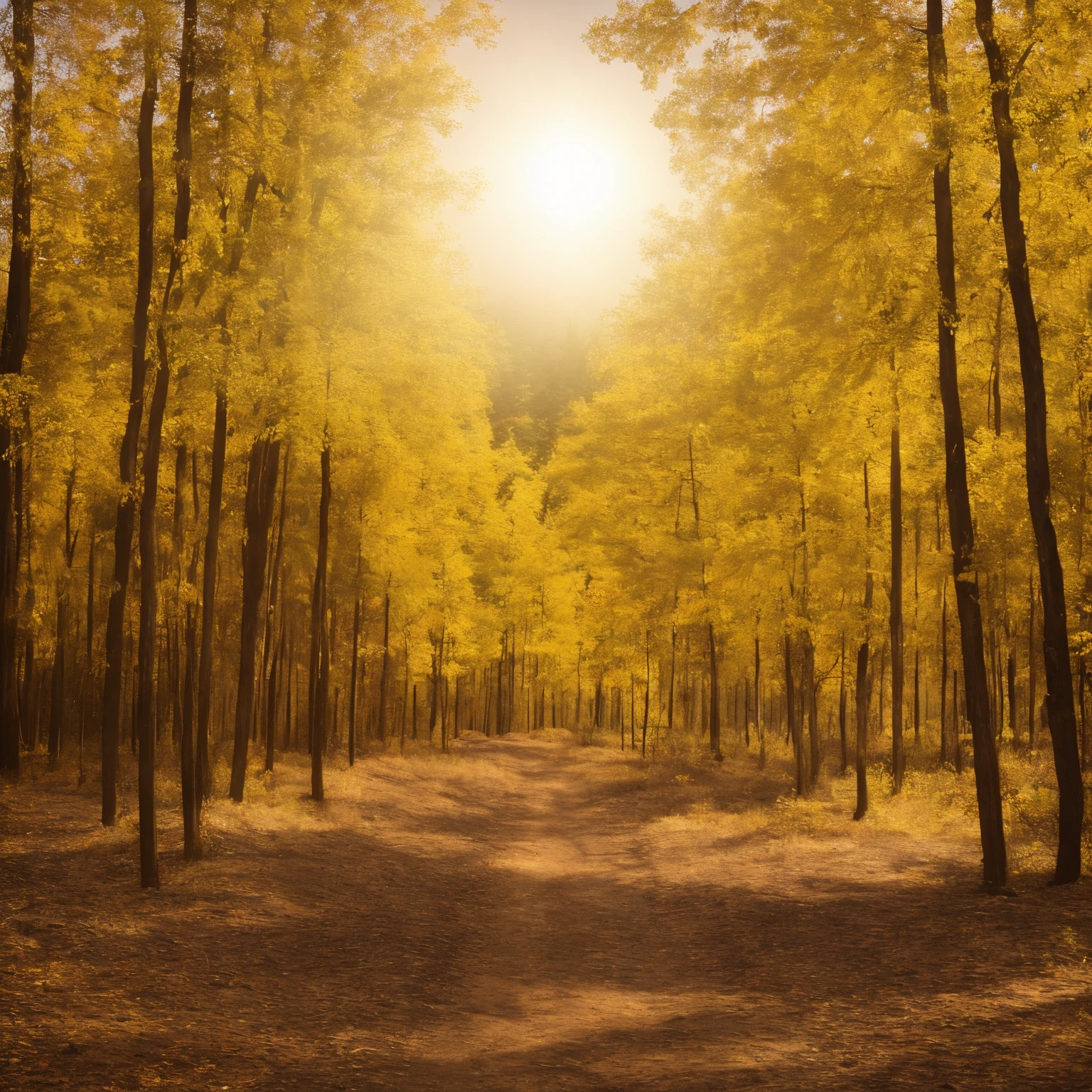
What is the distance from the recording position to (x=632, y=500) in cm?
2392

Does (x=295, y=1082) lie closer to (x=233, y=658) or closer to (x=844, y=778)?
(x=844, y=778)

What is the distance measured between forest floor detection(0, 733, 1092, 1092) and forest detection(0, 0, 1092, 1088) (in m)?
0.07

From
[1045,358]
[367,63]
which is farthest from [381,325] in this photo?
[1045,358]

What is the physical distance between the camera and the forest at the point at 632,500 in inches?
279

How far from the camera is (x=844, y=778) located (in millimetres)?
22094

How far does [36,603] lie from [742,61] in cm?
1570

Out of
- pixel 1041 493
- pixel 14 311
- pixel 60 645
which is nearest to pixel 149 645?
pixel 14 311

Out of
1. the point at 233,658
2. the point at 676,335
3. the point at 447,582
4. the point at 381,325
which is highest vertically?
the point at 676,335

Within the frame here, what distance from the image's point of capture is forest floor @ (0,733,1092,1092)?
5570 mm

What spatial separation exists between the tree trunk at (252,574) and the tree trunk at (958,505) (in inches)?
418

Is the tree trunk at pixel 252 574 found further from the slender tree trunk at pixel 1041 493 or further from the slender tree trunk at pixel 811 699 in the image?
the slender tree trunk at pixel 1041 493

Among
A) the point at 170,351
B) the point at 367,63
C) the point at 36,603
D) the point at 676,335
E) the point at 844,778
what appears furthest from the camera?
the point at 676,335

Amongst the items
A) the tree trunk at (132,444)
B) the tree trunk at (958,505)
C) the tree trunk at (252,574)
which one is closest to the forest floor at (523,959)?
the tree trunk at (958,505)

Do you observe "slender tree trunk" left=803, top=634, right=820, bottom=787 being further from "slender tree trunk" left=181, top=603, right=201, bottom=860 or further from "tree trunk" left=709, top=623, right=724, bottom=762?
"slender tree trunk" left=181, top=603, right=201, bottom=860
